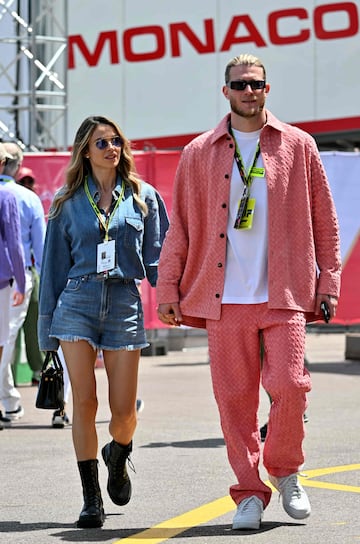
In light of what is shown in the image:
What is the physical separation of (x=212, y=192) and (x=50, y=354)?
3.78ft

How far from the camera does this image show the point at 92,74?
25703 millimetres

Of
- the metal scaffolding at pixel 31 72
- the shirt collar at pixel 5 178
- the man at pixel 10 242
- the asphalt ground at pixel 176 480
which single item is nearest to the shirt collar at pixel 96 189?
the asphalt ground at pixel 176 480

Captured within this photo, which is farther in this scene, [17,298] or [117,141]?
[17,298]

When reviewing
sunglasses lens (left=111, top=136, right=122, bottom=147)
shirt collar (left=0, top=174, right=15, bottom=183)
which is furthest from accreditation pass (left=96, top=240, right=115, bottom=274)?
shirt collar (left=0, top=174, right=15, bottom=183)

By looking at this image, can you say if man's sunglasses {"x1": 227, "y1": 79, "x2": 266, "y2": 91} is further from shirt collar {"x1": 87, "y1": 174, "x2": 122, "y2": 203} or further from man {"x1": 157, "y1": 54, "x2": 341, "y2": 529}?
shirt collar {"x1": 87, "y1": 174, "x2": 122, "y2": 203}

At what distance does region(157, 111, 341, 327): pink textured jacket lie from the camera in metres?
6.23

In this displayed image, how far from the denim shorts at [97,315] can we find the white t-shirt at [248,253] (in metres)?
0.63

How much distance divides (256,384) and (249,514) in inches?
22.7

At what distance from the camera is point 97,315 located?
667 cm

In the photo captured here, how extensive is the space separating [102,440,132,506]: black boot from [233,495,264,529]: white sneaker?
0.71 meters

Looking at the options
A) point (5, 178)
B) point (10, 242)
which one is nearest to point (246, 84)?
point (10, 242)

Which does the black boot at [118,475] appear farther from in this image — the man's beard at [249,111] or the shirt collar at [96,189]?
the man's beard at [249,111]

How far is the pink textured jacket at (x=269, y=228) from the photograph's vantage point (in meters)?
6.23

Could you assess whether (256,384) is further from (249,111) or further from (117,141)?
(117,141)
